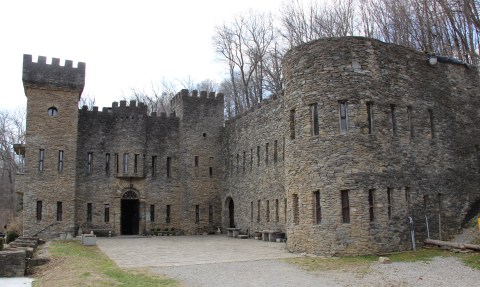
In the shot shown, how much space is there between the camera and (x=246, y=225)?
30.0 metres

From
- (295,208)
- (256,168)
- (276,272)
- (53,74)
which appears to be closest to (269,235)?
(256,168)

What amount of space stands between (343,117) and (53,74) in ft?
64.1

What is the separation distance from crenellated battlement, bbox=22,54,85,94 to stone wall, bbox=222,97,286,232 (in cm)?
1017

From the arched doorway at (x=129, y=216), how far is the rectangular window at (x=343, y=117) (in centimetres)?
1910

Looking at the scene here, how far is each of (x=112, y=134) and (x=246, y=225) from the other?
10.9 m

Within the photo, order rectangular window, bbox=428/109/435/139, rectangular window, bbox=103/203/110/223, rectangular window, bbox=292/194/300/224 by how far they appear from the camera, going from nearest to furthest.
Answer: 1. rectangular window, bbox=292/194/300/224
2. rectangular window, bbox=428/109/435/139
3. rectangular window, bbox=103/203/110/223

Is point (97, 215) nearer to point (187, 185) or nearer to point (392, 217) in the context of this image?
point (187, 185)

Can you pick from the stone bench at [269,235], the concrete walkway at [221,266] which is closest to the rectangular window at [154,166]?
the stone bench at [269,235]

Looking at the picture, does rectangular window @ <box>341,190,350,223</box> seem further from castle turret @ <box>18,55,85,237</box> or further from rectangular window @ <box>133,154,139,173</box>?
rectangular window @ <box>133,154,139,173</box>

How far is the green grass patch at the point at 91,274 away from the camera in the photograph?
12.0m

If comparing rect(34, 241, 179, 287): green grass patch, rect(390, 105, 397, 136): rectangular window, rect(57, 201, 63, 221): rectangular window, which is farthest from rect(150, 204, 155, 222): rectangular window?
rect(390, 105, 397, 136): rectangular window

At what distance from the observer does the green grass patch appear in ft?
39.4

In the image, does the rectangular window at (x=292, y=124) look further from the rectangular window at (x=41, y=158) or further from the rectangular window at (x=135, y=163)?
the rectangular window at (x=41, y=158)

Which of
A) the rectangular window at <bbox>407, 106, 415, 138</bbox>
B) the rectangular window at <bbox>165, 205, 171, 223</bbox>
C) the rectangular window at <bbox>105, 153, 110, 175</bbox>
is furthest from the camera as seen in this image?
the rectangular window at <bbox>165, 205, 171, 223</bbox>
